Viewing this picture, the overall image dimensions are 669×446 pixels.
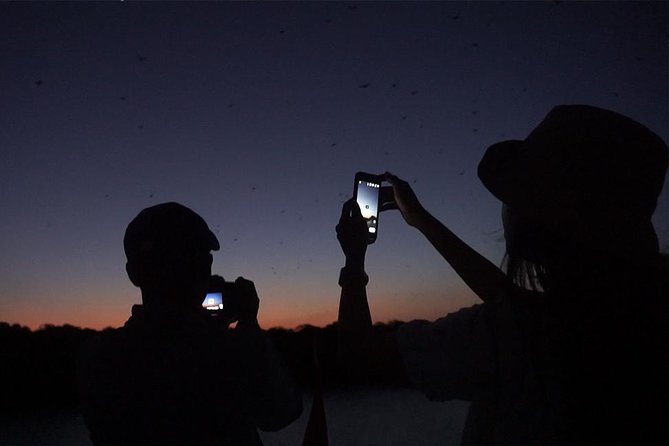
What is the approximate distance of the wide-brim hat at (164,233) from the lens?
2012mm

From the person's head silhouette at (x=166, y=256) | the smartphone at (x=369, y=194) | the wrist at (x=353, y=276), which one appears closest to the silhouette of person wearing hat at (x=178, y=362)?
the person's head silhouette at (x=166, y=256)

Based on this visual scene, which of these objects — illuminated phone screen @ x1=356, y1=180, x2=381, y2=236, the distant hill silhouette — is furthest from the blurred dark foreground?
illuminated phone screen @ x1=356, y1=180, x2=381, y2=236

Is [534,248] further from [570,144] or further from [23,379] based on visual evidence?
[23,379]

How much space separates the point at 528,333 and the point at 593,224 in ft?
1.28

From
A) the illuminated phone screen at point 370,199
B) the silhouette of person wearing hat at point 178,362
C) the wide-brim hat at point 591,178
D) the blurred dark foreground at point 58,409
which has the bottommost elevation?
the blurred dark foreground at point 58,409

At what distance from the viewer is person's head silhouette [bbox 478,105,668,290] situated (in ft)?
4.26

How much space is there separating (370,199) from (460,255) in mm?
819

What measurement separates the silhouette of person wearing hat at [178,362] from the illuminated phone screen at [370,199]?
3.15 feet

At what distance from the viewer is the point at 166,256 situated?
6.59ft

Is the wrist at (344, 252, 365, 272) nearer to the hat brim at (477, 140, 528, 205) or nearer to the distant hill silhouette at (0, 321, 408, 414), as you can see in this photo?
the hat brim at (477, 140, 528, 205)

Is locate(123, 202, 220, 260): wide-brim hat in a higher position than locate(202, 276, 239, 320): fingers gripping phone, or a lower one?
higher

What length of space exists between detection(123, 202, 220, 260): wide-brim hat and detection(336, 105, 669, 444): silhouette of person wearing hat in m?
0.98

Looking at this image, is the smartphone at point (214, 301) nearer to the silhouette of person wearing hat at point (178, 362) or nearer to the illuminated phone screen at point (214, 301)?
the illuminated phone screen at point (214, 301)

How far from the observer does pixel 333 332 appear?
61.3 inches
